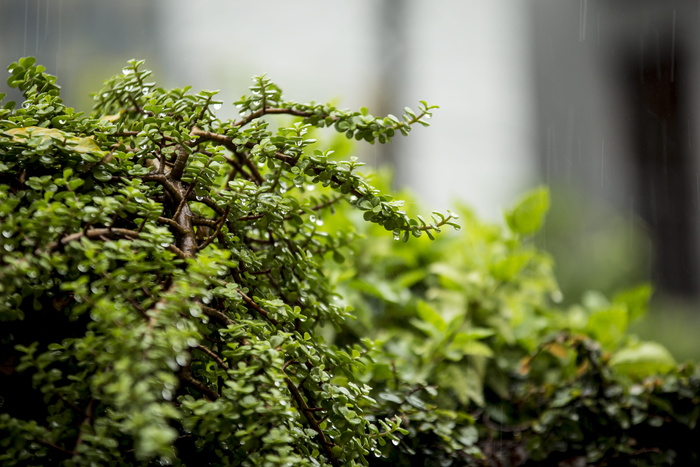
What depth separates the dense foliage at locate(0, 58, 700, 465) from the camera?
722mm

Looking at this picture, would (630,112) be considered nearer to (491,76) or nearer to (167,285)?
(491,76)

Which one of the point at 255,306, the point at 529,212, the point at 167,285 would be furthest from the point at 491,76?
the point at 167,285

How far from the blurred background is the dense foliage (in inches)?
91.3

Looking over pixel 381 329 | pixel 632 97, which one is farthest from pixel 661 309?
pixel 381 329

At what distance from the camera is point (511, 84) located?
4977 mm

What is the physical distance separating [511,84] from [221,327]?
15.1ft

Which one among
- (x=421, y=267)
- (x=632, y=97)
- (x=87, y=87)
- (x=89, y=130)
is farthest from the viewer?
(x=632, y=97)

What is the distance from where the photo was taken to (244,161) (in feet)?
3.48

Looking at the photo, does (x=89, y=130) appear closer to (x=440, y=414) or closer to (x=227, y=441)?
(x=227, y=441)

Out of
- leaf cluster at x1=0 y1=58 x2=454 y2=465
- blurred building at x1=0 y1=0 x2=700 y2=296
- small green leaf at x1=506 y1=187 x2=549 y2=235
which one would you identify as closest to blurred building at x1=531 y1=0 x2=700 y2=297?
blurred building at x1=0 y1=0 x2=700 y2=296

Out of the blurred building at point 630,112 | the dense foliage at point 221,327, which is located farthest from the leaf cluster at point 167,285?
the blurred building at point 630,112

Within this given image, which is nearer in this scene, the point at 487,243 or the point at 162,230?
the point at 162,230

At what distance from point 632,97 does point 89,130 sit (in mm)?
4325

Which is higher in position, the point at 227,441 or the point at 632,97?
the point at 632,97
